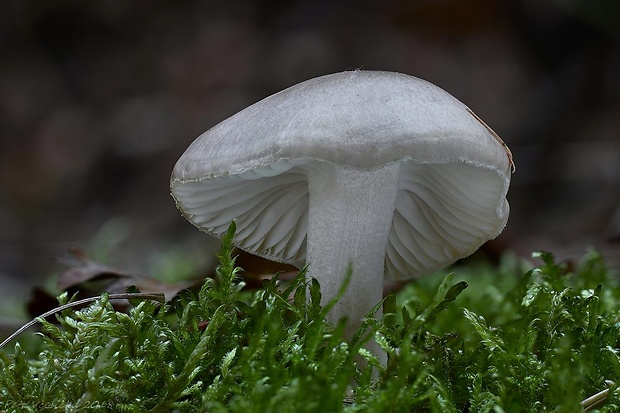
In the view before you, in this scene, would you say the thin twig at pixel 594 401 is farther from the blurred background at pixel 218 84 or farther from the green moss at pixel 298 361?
the blurred background at pixel 218 84

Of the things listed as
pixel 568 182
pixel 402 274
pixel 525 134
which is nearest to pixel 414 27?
pixel 525 134

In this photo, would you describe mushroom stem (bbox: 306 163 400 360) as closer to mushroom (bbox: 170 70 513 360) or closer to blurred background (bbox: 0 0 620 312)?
mushroom (bbox: 170 70 513 360)

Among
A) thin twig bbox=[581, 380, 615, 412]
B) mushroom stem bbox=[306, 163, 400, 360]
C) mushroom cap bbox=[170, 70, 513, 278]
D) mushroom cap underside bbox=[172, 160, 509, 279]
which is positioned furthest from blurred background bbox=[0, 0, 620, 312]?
thin twig bbox=[581, 380, 615, 412]

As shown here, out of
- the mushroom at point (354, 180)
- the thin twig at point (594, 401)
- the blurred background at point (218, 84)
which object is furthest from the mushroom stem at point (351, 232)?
the blurred background at point (218, 84)

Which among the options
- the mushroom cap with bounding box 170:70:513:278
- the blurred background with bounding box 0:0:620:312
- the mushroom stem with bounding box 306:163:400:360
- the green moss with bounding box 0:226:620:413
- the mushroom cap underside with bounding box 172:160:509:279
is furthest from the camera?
the blurred background with bounding box 0:0:620:312

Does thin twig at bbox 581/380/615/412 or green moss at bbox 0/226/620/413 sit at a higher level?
green moss at bbox 0/226/620/413

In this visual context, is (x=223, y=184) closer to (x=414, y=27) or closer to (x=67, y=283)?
(x=67, y=283)

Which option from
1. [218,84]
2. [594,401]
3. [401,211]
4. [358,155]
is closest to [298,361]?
[358,155]
